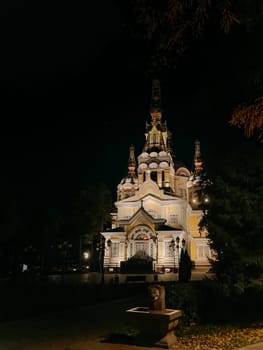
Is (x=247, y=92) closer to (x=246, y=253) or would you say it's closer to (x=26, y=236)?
(x=246, y=253)

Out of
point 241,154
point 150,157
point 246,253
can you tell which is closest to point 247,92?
point 241,154

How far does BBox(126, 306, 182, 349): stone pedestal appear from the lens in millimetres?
8508

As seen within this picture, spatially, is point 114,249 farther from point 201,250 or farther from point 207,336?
point 207,336

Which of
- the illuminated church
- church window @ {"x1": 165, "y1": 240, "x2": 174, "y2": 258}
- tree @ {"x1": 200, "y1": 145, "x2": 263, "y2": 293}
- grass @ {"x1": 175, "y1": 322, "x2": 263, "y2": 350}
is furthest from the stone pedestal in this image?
church window @ {"x1": 165, "y1": 240, "x2": 174, "y2": 258}

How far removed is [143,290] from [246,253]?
10.6 m

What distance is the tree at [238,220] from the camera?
11.8 m

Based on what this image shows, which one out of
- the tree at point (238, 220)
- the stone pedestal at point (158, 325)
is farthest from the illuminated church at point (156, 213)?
the stone pedestal at point (158, 325)

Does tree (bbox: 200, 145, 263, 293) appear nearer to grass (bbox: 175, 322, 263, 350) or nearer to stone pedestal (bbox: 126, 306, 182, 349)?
grass (bbox: 175, 322, 263, 350)

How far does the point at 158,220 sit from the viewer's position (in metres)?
48.4

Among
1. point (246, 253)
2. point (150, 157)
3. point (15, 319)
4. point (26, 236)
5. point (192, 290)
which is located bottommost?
point (15, 319)

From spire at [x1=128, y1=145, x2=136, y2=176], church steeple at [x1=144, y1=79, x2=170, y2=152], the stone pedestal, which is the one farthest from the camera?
spire at [x1=128, y1=145, x2=136, y2=176]

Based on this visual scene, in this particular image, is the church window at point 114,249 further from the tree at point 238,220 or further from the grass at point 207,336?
the grass at point 207,336

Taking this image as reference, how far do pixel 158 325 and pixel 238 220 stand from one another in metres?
5.21

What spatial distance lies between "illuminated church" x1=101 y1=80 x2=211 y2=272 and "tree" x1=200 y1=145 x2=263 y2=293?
24.4m
